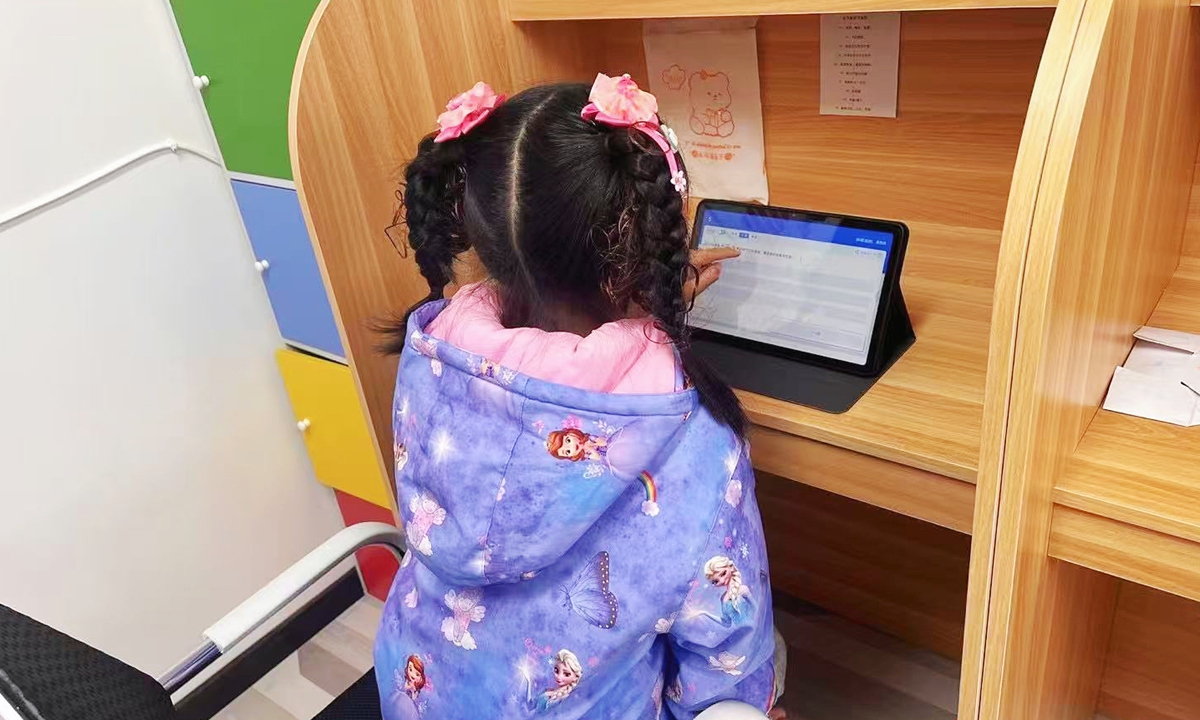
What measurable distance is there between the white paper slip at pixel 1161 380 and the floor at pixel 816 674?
2.71 feet

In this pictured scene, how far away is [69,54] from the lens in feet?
4.53

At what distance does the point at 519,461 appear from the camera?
0.81m

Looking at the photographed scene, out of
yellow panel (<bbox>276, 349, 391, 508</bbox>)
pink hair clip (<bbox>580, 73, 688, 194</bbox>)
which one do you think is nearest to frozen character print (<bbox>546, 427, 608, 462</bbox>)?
pink hair clip (<bbox>580, 73, 688, 194</bbox>)

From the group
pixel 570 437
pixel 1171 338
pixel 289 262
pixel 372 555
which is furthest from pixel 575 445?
pixel 372 555

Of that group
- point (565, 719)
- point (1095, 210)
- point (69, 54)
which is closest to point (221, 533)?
point (69, 54)

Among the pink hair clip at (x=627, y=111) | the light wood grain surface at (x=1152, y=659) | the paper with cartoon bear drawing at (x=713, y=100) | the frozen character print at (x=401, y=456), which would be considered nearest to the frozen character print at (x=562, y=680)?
the frozen character print at (x=401, y=456)

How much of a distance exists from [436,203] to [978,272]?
29.4 inches

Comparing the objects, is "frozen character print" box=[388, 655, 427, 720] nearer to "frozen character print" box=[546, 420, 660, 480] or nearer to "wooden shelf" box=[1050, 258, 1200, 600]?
"frozen character print" box=[546, 420, 660, 480]

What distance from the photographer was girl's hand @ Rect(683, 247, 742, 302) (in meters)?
1.09

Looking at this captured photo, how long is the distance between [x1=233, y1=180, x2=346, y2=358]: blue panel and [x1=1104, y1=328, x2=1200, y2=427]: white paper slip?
45.4 inches

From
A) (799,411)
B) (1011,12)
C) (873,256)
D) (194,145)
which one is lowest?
(799,411)

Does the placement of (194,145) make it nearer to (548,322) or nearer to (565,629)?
(548,322)

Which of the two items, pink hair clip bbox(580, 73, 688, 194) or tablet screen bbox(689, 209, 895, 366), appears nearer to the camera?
pink hair clip bbox(580, 73, 688, 194)

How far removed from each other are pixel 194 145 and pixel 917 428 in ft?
4.18
